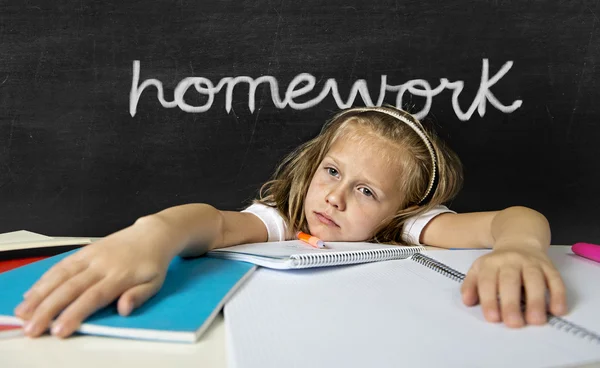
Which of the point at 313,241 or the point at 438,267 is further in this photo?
the point at 313,241

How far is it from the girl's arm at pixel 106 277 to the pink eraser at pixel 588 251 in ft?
2.17

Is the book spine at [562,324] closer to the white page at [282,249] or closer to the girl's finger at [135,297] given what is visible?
the white page at [282,249]

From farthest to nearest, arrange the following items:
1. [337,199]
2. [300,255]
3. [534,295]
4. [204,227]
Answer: [337,199] → [204,227] → [300,255] → [534,295]

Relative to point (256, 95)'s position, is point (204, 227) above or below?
below

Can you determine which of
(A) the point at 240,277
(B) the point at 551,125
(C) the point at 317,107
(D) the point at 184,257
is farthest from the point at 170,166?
(B) the point at 551,125

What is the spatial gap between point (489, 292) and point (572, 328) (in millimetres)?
86

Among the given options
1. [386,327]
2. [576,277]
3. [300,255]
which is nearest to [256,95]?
[300,255]

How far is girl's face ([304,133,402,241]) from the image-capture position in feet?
3.82

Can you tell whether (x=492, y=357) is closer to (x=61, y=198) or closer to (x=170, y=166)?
(x=170, y=166)

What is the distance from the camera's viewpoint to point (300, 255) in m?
0.78

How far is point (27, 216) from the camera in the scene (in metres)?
1.45

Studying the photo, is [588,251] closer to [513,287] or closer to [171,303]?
[513,287]

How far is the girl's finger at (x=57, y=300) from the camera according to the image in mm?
522

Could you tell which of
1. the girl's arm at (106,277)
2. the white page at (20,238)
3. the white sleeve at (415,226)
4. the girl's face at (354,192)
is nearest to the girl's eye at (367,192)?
the girl's face at (354,192)
